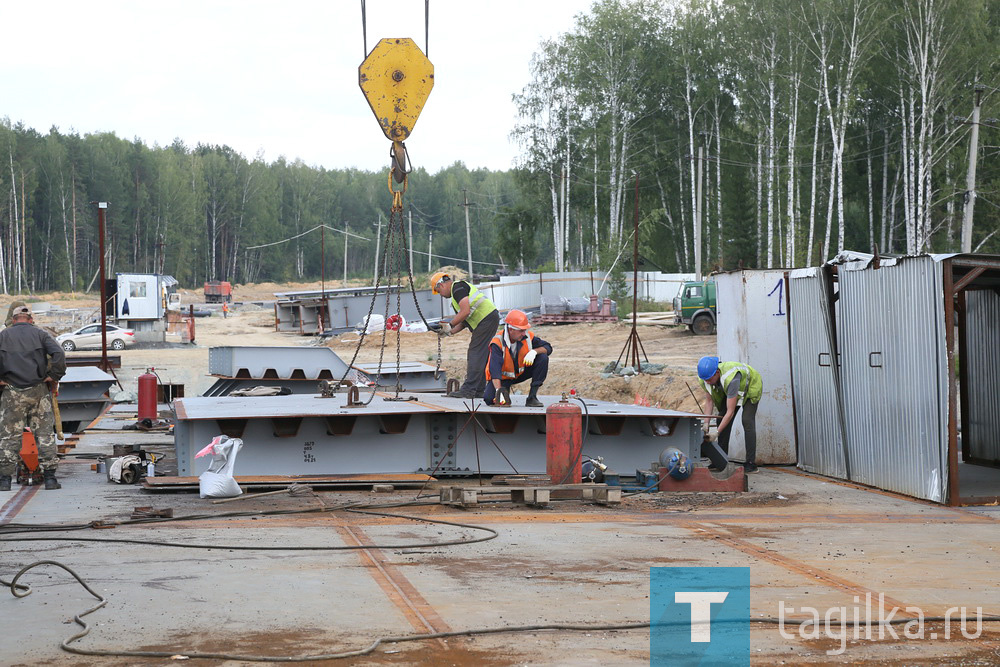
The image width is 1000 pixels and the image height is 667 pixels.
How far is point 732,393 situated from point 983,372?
3.82 metres

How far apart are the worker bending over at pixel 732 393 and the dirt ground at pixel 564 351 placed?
12.5 feet

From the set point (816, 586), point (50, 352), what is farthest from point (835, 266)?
point (50, 352)

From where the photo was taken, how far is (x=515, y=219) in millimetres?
54906

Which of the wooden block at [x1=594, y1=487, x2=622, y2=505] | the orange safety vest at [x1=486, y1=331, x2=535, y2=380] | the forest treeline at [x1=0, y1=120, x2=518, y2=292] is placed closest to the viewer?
the wooden block at [x1=594, y1=487, x2=622, y2=505]

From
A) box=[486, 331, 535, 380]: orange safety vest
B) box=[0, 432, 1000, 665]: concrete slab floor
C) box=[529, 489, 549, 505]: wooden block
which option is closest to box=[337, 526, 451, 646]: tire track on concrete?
box=[0, 432, 1000, 665]: concrete slab floor

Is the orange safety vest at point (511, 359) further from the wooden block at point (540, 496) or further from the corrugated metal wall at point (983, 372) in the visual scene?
the corrugated metal wall at point (983, 372)

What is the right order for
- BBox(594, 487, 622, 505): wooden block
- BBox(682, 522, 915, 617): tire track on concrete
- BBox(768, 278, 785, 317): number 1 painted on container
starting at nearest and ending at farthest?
1. BBox(682, 522, 915, 617): tire track on concrete
2. BBox(594, 487, 622, 505): wooden block
3. BBox(768, 278, 785, 317): number 1 painted on container

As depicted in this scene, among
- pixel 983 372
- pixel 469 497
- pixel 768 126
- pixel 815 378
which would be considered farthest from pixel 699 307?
pixel 469 497

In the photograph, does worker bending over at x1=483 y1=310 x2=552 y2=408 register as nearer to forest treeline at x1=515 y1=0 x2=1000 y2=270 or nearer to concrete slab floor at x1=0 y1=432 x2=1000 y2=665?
concrete slab floor at x1=0 y1=432 x2=1000 y2=665

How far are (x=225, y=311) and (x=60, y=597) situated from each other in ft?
205

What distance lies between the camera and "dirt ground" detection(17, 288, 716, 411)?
70.4ft

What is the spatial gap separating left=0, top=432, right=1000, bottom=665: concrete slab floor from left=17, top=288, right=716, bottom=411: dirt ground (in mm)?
6752

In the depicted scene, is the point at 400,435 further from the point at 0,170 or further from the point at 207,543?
the point at 0,170

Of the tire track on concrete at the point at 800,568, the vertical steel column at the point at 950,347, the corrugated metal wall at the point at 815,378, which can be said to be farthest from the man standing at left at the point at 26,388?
the vertical steel column at the point at 950,347
